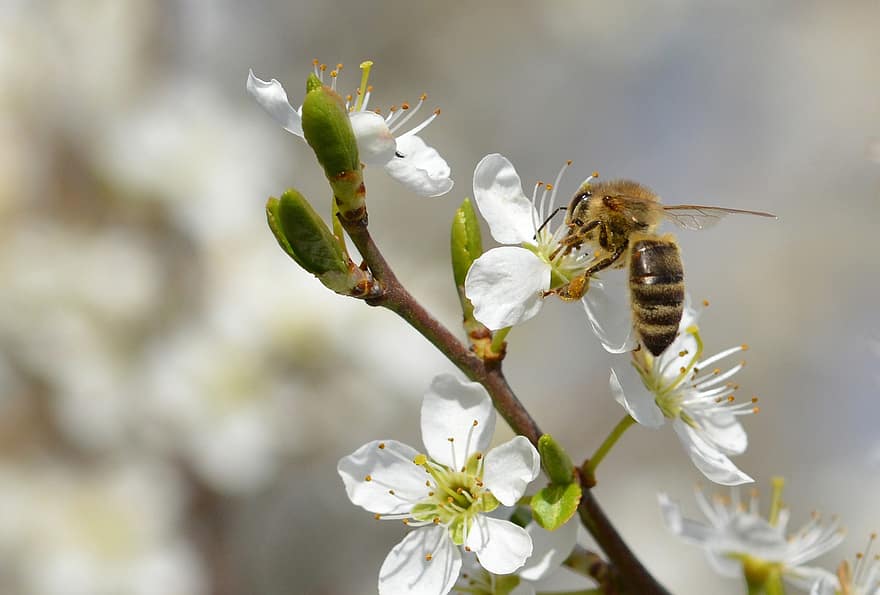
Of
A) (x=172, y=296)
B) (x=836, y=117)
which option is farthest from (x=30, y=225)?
(x=836, y=117)

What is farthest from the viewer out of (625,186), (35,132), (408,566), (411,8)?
(411,8)

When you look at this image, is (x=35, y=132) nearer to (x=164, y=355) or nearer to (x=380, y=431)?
(x=164, y=355)

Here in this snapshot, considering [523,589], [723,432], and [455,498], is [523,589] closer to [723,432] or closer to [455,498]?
[455,498]

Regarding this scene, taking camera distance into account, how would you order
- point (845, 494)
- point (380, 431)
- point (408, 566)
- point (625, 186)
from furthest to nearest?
point (845, 494) < point (380, 431) < point (625, 186) < point (408, 566)

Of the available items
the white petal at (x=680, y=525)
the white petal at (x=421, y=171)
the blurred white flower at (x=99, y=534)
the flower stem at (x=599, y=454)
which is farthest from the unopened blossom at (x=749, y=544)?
the blurred white flower at (x=99, y=534)

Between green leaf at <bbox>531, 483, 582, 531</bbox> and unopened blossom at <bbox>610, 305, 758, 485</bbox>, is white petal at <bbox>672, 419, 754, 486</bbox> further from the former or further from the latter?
green leaf at <bbox>531, 483, 582, 531</bbox>

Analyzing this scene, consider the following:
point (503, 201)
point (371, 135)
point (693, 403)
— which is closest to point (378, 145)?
point (371, 135)

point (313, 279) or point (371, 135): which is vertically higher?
point (313, 279)

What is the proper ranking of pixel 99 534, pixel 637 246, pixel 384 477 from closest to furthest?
pixel 384 477 → pixel 637 246 → pixel 99 534
